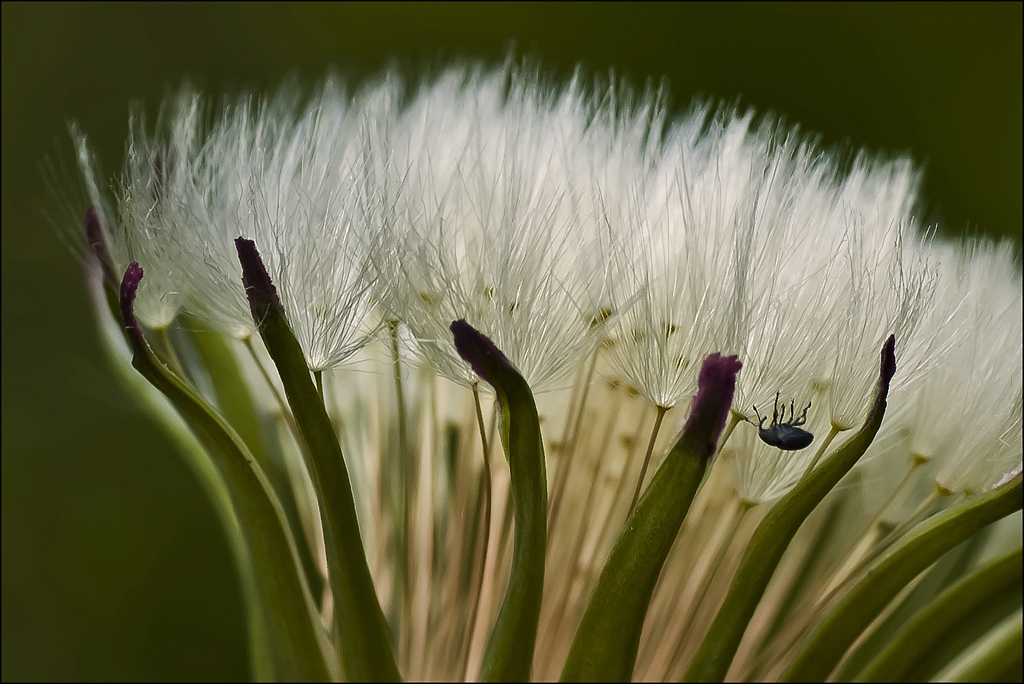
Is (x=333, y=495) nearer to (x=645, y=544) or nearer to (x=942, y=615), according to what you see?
(x=645, y=544)

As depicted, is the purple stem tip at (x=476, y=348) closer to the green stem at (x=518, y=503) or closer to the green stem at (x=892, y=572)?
the green stem at (x=518, y=503)

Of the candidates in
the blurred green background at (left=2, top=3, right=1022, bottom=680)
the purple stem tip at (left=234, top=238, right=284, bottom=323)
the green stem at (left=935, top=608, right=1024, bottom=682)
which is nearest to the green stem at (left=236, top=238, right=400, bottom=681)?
the purple stem tip at (left=234, top=238, right=284, bottom=323)

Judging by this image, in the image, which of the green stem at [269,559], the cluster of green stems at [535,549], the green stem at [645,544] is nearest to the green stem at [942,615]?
the cluster of green stems at [535,549]

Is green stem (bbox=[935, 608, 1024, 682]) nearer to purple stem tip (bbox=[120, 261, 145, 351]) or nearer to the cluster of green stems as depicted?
the cluster of green stems

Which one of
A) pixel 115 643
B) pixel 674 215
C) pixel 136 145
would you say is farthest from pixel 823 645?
pixel 115 643

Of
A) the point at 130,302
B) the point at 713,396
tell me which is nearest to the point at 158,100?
the point at 130,302

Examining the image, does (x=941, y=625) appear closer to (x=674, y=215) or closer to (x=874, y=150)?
(x=674, y=215)
